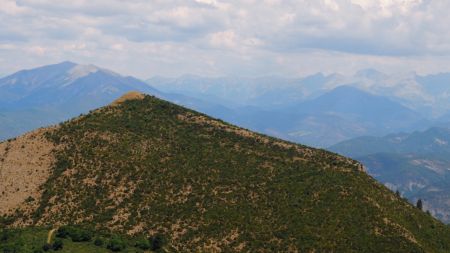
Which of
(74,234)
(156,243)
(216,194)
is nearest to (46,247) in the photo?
(74,234)

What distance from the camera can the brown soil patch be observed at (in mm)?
127125

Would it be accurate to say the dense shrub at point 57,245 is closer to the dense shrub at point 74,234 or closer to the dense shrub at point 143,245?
the dense shrub at point 74,234

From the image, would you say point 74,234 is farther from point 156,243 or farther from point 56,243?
point 156,243

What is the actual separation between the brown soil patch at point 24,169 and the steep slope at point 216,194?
1965mm

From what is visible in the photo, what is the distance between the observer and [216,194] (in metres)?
124

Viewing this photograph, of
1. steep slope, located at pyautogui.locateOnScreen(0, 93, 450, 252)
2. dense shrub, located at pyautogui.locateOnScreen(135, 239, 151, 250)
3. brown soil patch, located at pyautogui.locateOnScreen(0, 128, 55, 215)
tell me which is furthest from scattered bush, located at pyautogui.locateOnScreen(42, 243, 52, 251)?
brown soil patch, located at pyautogui.locateOnScreen(0, 128, 55, 215)

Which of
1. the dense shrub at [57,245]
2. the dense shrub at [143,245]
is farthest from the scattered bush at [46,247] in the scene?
the dense shrub at [143,245]

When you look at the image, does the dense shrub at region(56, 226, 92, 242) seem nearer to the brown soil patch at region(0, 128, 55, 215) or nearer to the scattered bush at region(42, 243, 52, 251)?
the scattered bush at region(42, 243, 52, 251)

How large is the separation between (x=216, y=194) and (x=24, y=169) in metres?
48.6

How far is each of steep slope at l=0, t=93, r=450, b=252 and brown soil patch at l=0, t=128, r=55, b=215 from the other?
197cm

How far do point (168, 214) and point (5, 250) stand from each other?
37032 millimetres

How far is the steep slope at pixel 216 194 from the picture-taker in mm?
111438

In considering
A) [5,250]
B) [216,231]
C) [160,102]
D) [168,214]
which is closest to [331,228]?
[216,231]

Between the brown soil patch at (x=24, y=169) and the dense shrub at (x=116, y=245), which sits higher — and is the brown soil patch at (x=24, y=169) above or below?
above
